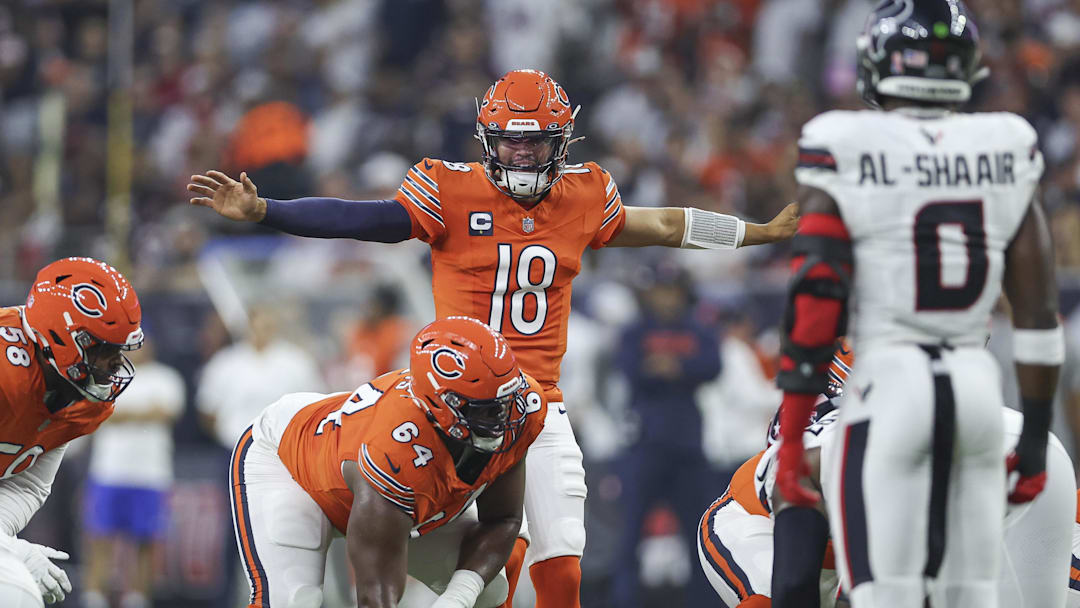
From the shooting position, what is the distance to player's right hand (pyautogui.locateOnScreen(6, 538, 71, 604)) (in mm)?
4922

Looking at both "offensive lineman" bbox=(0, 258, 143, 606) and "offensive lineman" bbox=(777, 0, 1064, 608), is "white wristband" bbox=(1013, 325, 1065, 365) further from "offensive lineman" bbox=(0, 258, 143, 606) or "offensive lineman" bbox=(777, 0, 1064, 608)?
"offensive lineman" bbox=(0, 258, 143, 606)

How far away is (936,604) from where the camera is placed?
3.84 meters

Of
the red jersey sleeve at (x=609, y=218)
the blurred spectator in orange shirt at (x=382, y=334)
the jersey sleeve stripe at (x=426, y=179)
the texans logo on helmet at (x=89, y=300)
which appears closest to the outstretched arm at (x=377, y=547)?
the texans logo on helmet at (x=89, y=300)

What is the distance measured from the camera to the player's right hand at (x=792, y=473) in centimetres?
392

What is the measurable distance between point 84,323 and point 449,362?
1.23 meters

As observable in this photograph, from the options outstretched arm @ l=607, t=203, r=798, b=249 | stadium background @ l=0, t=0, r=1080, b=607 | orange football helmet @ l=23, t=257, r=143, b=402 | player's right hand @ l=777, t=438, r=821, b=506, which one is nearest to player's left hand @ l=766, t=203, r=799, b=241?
outstretched arm @ l=607, t=203, r=798, b=249

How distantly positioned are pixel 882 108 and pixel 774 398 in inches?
225

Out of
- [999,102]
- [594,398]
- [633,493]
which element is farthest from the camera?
[999,102]

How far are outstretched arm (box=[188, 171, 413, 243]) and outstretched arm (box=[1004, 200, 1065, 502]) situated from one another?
2.24 m

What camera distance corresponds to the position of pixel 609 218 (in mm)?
5594

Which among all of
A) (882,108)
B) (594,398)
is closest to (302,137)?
(594,398)

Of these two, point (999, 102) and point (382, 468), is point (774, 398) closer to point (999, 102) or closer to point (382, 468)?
point (999, 102)

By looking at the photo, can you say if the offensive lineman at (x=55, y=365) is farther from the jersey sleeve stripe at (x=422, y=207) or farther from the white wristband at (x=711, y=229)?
the white wristband at (x=711, y=229)

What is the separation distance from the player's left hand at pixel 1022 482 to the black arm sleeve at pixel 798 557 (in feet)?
2.46
